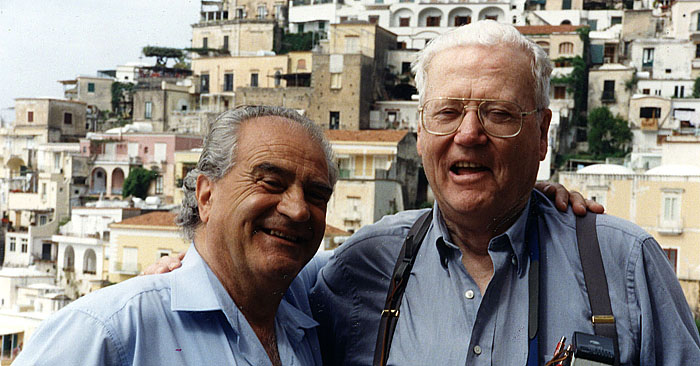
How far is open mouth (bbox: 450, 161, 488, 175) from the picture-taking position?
285 centimetres

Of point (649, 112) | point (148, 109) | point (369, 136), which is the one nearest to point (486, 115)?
point (369, 136)

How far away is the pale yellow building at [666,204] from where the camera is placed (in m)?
21.8

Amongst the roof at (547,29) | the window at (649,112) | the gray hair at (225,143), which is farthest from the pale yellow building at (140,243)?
the gray hair at (225,143)

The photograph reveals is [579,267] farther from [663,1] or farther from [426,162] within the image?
[663,1]

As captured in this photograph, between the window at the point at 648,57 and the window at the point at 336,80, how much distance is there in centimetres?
1188

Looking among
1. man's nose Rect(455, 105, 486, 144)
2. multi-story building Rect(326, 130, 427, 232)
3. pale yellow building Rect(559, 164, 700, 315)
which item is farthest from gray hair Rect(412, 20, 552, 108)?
multi-story building Rect(326, 130, 427, 232)

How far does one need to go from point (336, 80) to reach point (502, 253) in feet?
108

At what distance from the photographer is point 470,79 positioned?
112 inches

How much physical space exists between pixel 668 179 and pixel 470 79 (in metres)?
20.4

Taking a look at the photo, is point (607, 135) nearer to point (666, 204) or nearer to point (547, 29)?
point (547, 29)

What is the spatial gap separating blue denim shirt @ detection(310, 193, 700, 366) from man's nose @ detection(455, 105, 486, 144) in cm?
32

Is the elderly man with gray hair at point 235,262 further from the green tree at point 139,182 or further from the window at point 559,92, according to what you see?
the green tree at point 139,182

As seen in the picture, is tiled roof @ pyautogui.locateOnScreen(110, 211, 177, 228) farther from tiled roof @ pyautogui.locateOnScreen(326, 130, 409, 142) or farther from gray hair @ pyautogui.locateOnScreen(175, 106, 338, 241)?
gray hair @ pyautogui.locateOnScreen(175, 106, 338, 241)

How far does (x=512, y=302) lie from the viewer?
286 centimetres
